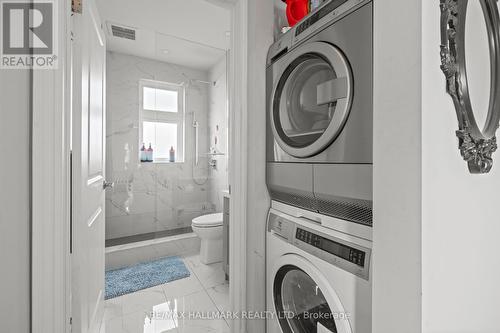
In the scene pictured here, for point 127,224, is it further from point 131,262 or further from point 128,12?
point 128,12

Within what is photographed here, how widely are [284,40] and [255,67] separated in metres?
0.24

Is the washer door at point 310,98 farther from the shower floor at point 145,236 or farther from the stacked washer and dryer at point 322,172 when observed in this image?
the shower floor at point 145,236

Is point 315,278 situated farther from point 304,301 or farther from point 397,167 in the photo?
point 397,167

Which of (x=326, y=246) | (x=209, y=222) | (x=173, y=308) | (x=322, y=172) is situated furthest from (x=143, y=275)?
(x=322, y=172)

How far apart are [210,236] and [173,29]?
2293mm

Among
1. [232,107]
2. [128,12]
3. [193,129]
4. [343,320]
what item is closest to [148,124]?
[193,129]

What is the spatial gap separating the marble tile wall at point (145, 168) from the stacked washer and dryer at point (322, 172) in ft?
7.22

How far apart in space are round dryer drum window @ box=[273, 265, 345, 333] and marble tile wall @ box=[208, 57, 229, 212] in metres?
2.01

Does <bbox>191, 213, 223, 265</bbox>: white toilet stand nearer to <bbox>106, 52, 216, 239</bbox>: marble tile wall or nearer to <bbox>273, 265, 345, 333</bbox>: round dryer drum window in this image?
<bbox>106, 52, 216, 239</bbox>: marble tile wall

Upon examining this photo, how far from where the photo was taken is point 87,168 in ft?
3.93

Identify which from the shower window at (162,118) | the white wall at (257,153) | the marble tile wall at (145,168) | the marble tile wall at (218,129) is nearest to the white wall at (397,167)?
the white wall at (257,153)

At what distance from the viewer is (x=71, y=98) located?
38.9 inches

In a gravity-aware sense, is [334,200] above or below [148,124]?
below

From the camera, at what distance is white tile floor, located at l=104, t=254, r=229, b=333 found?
1649 millimetres
